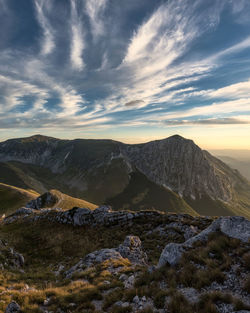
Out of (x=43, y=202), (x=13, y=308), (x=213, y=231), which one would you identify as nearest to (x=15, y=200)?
(x=43, y=202)

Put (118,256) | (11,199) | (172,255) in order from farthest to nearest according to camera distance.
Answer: (11,199) < (118,256) < (172,255)

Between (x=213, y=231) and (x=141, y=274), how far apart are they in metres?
7.55

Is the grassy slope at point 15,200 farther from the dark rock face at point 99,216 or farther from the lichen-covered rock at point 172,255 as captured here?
the lichen-covered rock at point 172,255

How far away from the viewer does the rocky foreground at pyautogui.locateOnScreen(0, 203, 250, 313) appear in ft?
28.9

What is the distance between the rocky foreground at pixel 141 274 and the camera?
8797mm

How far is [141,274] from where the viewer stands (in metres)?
12.8

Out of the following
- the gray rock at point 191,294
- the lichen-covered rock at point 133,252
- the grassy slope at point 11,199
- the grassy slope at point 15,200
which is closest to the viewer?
the gray rock at point 191,294

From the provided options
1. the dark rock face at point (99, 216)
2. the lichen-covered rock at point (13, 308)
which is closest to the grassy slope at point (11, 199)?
the dark rock face at point (99, 216)

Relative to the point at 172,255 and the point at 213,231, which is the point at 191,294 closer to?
the point at 172,255

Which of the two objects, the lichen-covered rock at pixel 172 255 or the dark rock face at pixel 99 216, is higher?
the lichen-covered rock at pixel 172 255

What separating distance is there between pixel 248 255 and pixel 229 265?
1.33 meters

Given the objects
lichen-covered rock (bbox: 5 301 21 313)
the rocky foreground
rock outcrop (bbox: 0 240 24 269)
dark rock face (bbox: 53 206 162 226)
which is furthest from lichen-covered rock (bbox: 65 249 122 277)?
dark rock face (bbox: 53 206 162 226)

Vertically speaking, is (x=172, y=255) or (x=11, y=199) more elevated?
(x=172, y=255)

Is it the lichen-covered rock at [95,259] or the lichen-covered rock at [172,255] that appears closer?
the lichen-covered rock at [172,255]
